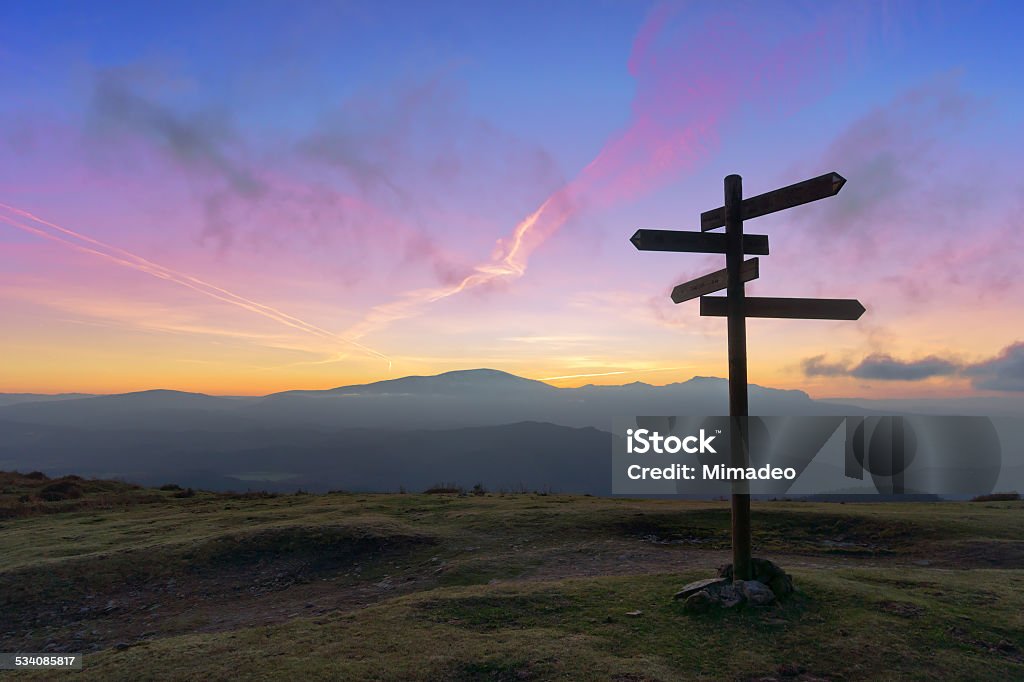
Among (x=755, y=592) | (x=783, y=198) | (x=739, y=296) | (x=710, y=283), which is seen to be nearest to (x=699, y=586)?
(x=755, y=592)

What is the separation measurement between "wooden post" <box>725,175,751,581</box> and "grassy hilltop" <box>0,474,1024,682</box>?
46.8 inches

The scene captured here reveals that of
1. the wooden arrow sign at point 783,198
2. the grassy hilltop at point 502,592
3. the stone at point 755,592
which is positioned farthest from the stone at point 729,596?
the wooden arrow sign at point 783,198

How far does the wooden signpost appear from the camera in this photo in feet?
34.3

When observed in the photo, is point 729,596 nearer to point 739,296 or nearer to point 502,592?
point 502,592

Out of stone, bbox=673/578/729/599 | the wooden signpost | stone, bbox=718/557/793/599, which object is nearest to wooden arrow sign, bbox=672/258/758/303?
the wooden signpost

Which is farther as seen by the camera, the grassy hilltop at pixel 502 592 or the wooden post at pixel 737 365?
the wooden post at pixel 737 365

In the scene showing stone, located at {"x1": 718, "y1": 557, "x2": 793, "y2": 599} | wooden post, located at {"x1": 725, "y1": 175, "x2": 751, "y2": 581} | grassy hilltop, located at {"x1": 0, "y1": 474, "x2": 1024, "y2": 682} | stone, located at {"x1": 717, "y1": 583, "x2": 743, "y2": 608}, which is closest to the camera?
grassy hilltop, located at {"x1": 0, "y1": 474, "x2": 1024, "y2": 682}

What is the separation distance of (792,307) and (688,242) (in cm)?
251

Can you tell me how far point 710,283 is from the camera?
11.2 metres

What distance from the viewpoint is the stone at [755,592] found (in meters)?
9.68

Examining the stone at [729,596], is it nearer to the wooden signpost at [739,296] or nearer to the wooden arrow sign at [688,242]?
the wooden signpost at [739,296]

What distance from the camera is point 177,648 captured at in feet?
31.8

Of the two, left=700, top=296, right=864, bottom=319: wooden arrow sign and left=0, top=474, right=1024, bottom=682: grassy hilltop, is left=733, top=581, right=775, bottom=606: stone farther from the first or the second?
left=700, top=296, right=864, bottom=319: wooden arrow sign

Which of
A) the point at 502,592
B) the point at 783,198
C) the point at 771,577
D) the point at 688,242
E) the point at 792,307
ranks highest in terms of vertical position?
the point at 783,198
